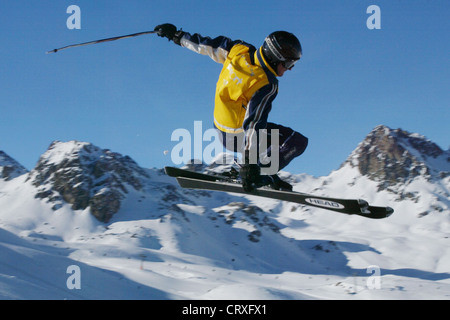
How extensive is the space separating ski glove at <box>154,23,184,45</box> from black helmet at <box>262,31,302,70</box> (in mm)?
1798

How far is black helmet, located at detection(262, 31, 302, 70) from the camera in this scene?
5980 millimetres

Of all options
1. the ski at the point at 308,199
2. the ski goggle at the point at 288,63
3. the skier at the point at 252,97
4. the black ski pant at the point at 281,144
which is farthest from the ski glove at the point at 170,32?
the ski at the point at 308,199

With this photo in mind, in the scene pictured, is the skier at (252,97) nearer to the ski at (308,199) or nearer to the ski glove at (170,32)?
the ski at (308,199)

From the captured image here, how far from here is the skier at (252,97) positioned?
19.7 feet

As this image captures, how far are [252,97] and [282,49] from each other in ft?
2.52

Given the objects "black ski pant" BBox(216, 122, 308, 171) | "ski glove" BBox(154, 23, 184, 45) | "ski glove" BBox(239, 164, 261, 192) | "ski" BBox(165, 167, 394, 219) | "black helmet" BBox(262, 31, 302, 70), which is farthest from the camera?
"ski glove" BBox(154, 23, 184, 45)

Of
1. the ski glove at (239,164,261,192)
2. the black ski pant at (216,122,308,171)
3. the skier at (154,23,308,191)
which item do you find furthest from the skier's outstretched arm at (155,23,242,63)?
the ski glove at (239,164,261,192)

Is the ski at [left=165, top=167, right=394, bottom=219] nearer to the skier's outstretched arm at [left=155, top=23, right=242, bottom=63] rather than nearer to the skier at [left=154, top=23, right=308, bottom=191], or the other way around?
the skier at [left=154, top=23, right=308, bottom=191]

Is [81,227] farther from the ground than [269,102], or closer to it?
farther from the ground
